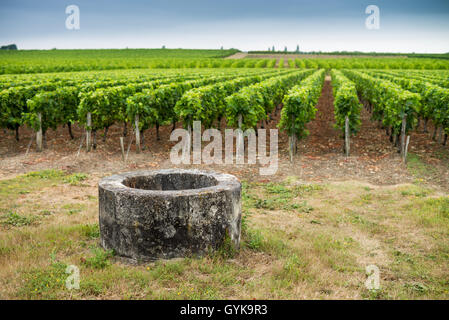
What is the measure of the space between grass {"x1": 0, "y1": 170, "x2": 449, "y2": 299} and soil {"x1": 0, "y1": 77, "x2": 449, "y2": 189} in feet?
7.94

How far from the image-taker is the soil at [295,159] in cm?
1260

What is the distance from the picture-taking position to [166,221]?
5977mm

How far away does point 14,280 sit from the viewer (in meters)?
5.43

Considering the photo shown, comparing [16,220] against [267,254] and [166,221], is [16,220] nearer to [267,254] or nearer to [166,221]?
[166,221]

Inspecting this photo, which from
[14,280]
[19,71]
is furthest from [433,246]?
[19,71]

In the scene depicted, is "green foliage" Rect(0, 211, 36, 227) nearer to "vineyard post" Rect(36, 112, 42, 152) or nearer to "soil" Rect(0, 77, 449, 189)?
"soil" Rect(0, 77, 449, 189)

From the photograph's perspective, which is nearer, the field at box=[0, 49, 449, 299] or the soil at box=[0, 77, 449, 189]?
the field at box=[0, 49, 449, 299]

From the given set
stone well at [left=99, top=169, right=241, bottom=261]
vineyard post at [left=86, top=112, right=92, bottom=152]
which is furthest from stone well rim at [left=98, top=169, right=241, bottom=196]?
vineyard post at [left=86, top=112, right=92, bottom=152]

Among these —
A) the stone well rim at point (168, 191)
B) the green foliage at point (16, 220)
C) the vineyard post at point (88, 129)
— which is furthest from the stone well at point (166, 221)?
the vineyard post at point (88, 129)

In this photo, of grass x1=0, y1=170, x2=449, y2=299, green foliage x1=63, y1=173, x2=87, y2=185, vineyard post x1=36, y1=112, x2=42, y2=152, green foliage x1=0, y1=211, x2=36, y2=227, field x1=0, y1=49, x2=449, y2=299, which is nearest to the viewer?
grass x1=0, y1=170, x2=449, y2=299

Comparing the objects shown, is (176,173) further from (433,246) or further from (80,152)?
(80,152)

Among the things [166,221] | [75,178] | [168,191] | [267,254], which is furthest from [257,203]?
[75,178]

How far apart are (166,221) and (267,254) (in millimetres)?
1749

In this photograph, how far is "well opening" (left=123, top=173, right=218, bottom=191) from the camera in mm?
7469
